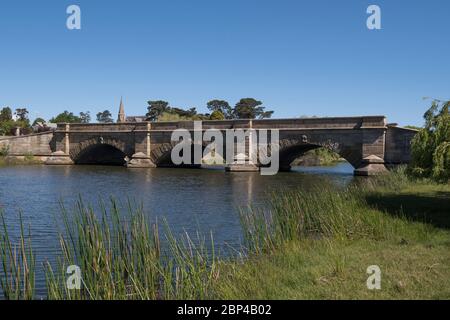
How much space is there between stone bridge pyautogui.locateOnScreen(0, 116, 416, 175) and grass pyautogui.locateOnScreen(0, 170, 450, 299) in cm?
2529

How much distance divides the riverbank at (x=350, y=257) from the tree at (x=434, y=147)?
1.15 m

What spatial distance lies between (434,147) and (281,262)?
739 centimetres

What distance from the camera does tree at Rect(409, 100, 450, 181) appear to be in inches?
512

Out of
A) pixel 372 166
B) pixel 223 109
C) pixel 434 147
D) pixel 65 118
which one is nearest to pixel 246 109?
pixel 223 109

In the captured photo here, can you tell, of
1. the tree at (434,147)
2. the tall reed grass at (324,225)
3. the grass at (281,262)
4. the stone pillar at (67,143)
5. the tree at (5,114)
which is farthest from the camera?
the tree at (5,114)

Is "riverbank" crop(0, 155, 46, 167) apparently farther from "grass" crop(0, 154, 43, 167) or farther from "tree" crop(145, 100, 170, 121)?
"tree" crop(145, 100, 170, 121)

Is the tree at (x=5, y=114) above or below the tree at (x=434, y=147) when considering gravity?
above

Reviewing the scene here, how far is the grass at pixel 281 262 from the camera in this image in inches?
275

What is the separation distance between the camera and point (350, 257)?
8977mm

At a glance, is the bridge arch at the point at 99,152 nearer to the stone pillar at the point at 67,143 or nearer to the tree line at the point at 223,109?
the stone pillar at the point at 67,143

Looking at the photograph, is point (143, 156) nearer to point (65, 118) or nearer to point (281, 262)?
point (281, 262)

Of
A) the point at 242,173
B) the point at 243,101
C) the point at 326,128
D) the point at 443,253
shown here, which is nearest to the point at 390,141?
the point at 326,128

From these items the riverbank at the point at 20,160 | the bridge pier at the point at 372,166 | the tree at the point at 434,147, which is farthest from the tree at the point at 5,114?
the tree at the point at 434,147
